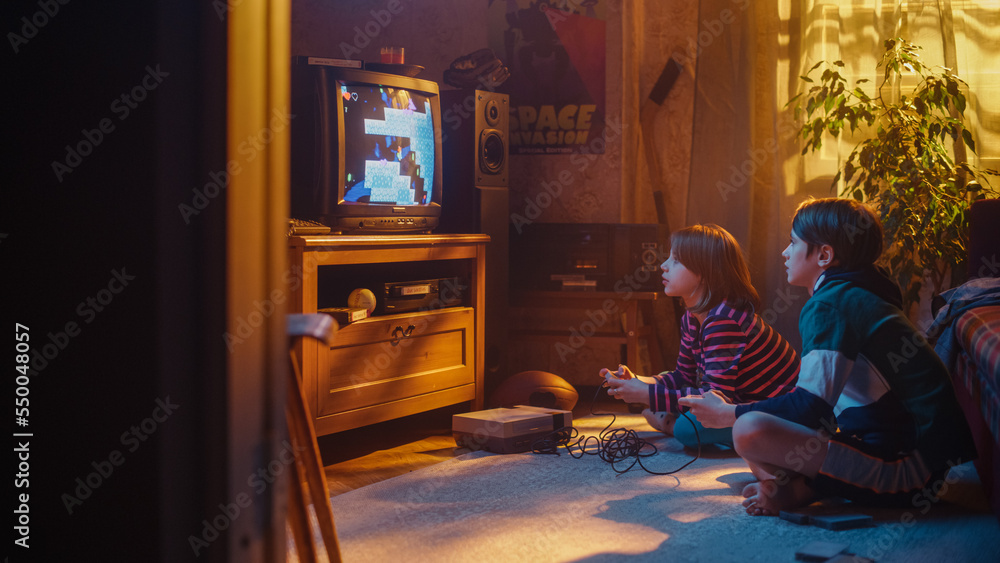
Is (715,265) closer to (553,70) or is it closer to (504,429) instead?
(504,429)

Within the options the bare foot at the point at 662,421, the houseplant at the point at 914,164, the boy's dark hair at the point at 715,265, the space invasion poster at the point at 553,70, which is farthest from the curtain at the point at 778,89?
the boy's dark hair at the point at 715,265

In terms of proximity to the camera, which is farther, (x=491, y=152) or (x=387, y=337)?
(x=491, y=152)

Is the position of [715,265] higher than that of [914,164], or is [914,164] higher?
[914,164]

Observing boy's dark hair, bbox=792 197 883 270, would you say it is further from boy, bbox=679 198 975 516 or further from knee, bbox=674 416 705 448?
knee, bbox=674 416 705 448

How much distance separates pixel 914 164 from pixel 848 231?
1.25 m

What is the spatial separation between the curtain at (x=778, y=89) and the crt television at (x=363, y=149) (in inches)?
53.8

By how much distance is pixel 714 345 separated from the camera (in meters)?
2.43

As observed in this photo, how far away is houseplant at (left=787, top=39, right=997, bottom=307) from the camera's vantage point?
2938 mm

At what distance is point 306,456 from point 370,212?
5.23 ft

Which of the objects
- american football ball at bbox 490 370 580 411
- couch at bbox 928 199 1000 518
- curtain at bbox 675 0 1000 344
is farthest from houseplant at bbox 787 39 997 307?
american football ball at bbox 490 370 580 411

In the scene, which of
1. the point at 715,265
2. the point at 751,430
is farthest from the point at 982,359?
the point at 715,265

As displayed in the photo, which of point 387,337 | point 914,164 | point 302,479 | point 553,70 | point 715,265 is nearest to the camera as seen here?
point 302,479

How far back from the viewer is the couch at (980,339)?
176 centimetres

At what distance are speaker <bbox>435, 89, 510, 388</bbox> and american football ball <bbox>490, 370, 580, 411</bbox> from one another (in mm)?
244
